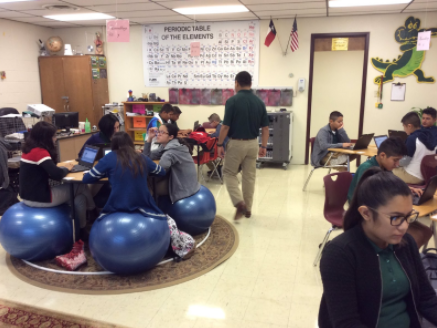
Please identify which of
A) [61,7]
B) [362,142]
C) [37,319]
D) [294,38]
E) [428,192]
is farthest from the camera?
[294,38]

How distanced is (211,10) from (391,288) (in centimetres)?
567

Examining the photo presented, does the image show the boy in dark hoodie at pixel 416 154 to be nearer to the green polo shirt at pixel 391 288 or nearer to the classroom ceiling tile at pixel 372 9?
the classroom ceiling tile at pixel 372 9

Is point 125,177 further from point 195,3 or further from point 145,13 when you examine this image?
point 145,13

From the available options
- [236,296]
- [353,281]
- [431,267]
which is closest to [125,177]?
[236,296]

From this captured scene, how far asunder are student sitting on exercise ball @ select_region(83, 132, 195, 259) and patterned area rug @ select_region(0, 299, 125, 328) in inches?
33.4

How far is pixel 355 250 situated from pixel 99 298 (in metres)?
2.11

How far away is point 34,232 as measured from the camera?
316cm

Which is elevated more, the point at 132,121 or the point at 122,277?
the point at 132,121

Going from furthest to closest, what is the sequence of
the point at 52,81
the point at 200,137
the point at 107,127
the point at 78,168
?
1. the point at 52,81
2. the point at 200,137
3. the point at 107,127
4. the point at 78,168

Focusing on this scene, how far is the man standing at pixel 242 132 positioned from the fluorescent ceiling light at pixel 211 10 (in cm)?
230

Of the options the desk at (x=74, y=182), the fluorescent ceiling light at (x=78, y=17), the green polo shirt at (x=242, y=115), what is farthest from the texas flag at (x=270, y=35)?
the desk at (x=74, y=182)

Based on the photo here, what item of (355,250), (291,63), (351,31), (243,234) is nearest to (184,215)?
(243,234)

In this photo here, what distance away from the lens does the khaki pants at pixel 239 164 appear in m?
4.23

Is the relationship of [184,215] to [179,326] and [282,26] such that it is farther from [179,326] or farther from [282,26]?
[282,26]
